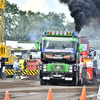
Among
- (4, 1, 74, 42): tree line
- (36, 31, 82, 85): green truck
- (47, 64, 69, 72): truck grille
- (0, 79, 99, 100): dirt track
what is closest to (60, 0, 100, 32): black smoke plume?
(36, 31, 82, 85): green truck

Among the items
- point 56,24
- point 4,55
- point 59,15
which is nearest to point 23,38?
point 56,24

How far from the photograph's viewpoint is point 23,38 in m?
101

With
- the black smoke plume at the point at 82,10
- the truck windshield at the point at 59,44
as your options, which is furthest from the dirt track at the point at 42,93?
the black smoke plume at the point at 82,10

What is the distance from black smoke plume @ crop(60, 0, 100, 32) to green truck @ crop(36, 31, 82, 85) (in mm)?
8364

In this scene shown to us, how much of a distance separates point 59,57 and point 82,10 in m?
10.6

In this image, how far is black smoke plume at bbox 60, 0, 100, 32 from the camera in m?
28.1

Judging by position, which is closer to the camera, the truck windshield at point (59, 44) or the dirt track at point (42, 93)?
the dirt track at point (42, 93)

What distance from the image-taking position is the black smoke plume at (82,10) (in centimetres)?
2809

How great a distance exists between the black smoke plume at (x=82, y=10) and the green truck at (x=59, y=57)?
8364mm

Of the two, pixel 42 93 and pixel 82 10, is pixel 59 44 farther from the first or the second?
pixel 82 10

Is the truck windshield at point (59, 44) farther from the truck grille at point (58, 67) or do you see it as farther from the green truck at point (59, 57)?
the truck grille at point (58, 67)

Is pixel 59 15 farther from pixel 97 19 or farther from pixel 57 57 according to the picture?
pixel 57 57

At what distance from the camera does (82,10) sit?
28625 mm

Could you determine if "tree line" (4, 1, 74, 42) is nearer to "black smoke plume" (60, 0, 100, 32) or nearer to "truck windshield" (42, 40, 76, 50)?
"black smoke plume" (60, 0, 100, 32)
